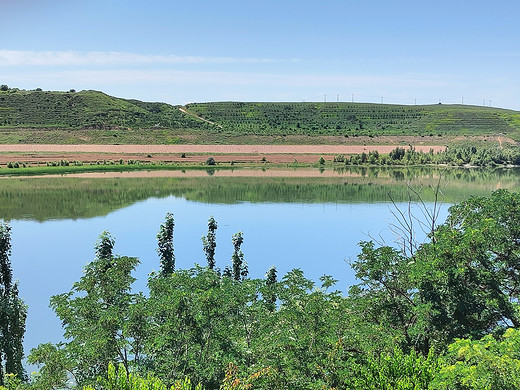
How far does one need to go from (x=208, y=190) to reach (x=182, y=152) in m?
39.8

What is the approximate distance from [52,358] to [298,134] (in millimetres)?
118901

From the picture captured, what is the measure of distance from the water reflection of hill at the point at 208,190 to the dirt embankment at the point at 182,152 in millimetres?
19051

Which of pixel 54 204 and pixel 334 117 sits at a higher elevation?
pixel 334 117

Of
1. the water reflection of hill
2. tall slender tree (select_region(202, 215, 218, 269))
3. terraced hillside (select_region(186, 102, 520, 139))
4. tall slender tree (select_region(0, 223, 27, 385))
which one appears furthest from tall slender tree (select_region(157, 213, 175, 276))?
terraced hillside (select_region(186, 102, 520, 139))

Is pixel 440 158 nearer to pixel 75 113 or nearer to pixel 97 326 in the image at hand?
pixel 75 113

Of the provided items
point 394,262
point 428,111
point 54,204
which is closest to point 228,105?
point 428,111

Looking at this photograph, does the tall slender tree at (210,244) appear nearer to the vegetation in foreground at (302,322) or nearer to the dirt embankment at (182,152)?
the vegetation in foreground at (302,322)

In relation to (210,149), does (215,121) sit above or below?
above

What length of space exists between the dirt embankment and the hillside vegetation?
6.98 m

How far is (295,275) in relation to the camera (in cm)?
1406

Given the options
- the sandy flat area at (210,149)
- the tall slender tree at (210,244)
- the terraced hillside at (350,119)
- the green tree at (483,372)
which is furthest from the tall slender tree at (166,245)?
the terraced hillside at (350,119)

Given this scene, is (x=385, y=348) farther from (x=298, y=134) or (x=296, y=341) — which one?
(x=298, y=134)

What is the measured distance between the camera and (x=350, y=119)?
527 ft

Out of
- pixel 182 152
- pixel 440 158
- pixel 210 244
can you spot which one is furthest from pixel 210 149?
pixel 210 244
